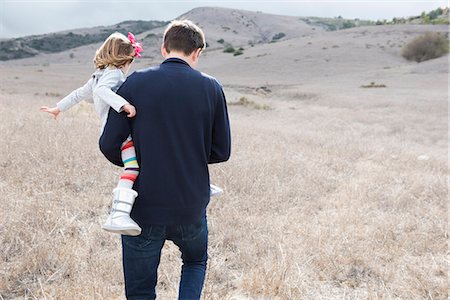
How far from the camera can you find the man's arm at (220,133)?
239 centimetres

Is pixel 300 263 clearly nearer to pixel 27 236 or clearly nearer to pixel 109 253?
pixel 109 253

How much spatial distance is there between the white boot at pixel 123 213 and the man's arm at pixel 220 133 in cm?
55

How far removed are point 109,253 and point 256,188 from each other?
2.52 m

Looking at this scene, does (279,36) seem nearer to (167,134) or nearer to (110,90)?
(110,90)

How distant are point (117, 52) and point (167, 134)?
31.3 inches

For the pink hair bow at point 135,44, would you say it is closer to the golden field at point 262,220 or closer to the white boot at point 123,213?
the white boot at point 123,213

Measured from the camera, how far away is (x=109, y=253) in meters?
3.70

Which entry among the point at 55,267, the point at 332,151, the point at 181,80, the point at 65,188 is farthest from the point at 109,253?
the point at 332,151

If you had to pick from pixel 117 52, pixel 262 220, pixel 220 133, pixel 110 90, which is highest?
pixel 117 52

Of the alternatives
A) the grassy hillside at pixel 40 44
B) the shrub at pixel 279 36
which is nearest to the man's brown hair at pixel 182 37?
the grassy hillside at pixel 40 44

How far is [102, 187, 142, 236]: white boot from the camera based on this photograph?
2.17 meters

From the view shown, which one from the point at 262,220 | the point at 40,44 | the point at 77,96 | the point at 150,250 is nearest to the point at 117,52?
the point at 77,96

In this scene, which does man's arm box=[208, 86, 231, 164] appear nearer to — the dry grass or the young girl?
the young girl

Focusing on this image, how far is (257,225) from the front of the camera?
4594 mm
